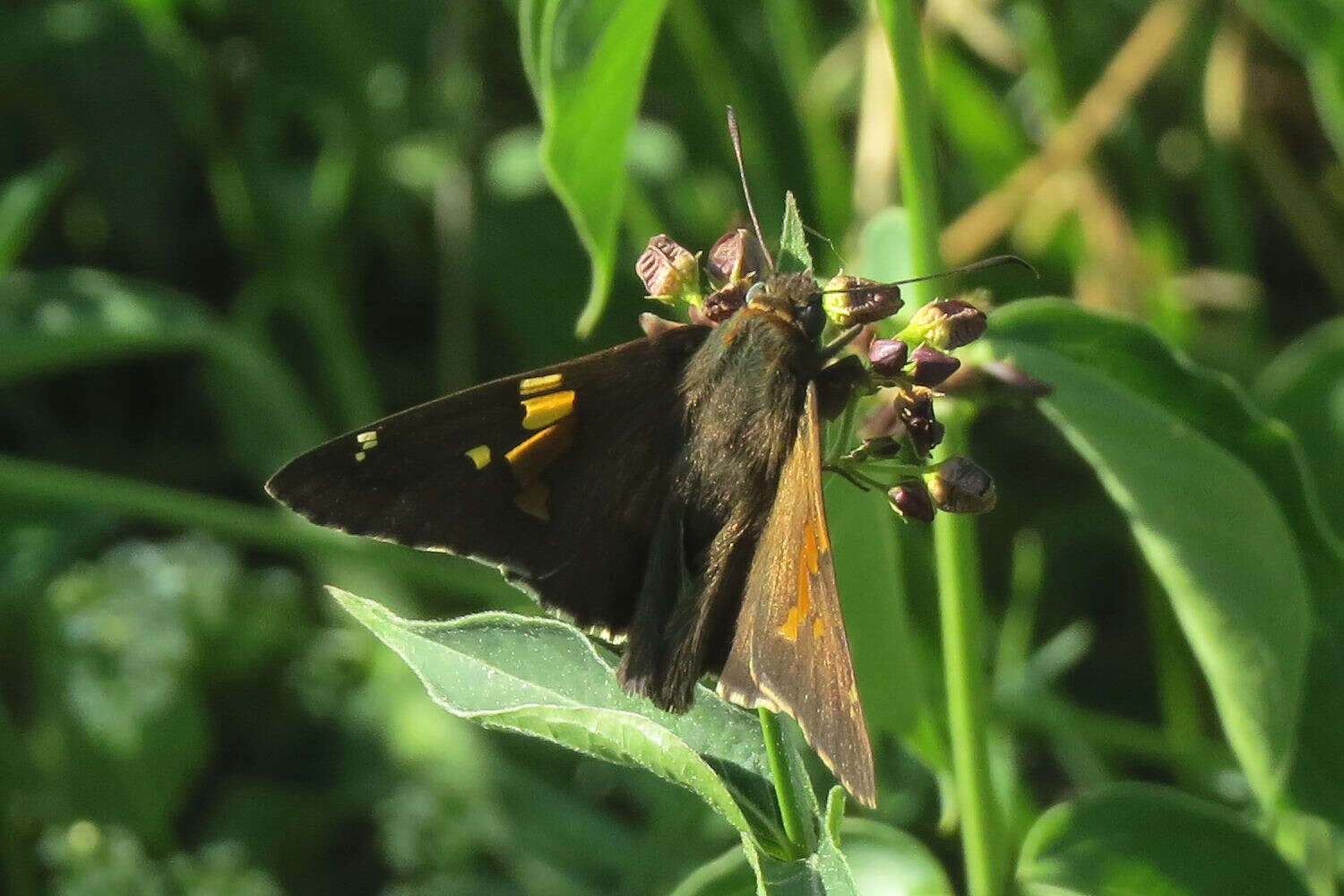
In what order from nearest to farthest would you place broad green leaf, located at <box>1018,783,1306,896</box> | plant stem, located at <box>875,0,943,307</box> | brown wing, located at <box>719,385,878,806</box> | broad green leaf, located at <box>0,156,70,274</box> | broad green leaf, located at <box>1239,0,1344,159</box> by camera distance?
brown wing, located at <box>719,385,878,806</box>, plant stem, located at <box>875,0,943,307</box>, broad green leaf, located at <box>1018,783,1306,896</box>, broad green leaf, located at <box>1239,0,1344,159</box>, broad green leaf, located at <box>0,156,70,274</box>

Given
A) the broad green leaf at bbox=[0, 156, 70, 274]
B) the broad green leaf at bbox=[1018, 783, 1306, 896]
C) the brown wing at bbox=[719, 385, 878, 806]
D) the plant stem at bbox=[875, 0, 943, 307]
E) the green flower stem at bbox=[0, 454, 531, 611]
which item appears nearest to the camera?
the brown wing at bbox=[719, 385, 878, 806]

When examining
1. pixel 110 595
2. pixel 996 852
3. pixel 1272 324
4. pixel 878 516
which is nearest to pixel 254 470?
pixel 110 595

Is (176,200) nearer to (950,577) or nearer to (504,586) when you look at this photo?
(504,586)

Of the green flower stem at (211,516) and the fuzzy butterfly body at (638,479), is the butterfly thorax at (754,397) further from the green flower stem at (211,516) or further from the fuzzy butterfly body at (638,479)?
the green flower stem at (211,516)

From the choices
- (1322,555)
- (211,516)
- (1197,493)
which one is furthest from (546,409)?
(211,516)

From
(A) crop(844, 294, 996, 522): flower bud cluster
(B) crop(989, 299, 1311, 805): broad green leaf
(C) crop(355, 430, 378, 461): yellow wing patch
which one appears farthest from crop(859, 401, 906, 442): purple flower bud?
(C) crop(355, 430, 378, 461): yellow wing patch

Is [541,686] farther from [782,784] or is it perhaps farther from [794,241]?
[794,241]

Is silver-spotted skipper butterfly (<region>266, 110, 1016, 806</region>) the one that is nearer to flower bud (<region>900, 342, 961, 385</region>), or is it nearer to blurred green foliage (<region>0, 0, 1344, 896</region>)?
flower bud (<region>900, 342, 961, 385</region>)

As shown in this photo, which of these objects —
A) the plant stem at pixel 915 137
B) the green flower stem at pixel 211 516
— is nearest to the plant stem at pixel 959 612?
the plant stem at pixel 915 137
